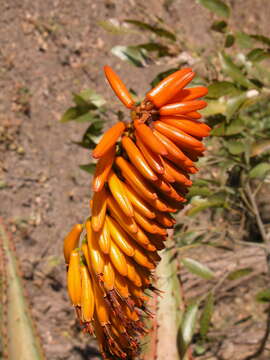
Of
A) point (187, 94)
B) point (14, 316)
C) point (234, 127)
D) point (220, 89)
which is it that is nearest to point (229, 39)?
point (220, 89)

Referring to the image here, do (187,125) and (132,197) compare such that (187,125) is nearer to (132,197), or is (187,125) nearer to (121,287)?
(132,197)

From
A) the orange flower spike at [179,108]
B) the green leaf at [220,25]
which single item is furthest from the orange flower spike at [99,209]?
the green leaf at [220,25]

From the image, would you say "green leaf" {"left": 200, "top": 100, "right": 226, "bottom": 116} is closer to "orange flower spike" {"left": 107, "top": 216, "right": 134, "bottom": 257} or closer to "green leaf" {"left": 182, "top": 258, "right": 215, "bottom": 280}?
"green leaf" {"left": 182, "top": 258, "right": 215, "bottom": 280}

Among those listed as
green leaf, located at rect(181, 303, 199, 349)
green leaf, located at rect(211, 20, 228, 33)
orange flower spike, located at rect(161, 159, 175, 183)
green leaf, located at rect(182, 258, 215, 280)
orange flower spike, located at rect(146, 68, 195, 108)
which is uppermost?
green leaf, located at rect(211, 20, 228, 33)

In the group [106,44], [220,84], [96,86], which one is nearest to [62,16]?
[106,44]

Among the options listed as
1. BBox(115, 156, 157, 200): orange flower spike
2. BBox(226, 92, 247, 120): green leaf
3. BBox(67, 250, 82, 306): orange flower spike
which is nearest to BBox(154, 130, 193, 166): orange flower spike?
BBox(115, 156, 157, 200): orange flower spike

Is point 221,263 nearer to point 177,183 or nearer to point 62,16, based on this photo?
point 177,183
